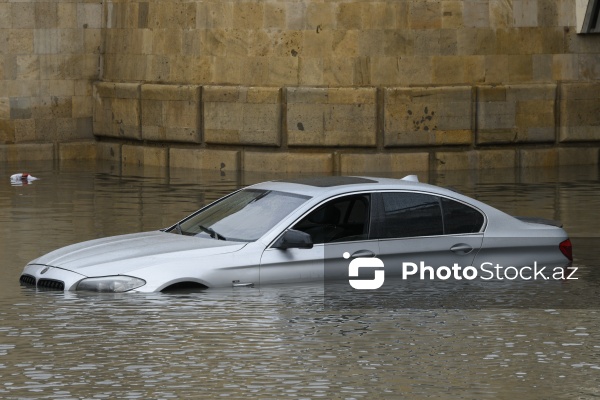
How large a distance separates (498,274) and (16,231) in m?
6.31

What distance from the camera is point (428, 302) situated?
10.3 meters

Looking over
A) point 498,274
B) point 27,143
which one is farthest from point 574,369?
point 27,143

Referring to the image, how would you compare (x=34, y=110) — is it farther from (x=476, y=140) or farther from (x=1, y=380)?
(x=1, y=380)

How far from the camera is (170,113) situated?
23250 millimetres

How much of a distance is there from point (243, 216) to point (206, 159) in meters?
11.9

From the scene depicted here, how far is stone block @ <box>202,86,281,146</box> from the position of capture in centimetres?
2230

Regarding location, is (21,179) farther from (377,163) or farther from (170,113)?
(377,163)

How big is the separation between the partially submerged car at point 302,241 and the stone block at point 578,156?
11686mm

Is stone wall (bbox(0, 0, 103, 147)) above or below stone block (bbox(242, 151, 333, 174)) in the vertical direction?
above

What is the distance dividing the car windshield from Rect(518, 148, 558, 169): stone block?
38.5ft

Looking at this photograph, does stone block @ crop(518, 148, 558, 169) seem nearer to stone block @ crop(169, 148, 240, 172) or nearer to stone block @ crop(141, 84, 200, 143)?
stone block @ crop(169, 148, 240, 172)

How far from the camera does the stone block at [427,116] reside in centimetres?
2209

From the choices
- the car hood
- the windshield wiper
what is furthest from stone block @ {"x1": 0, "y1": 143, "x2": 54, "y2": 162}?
the windshield wiper

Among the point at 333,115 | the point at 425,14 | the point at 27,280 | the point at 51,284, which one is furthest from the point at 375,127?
the point at 51,284
